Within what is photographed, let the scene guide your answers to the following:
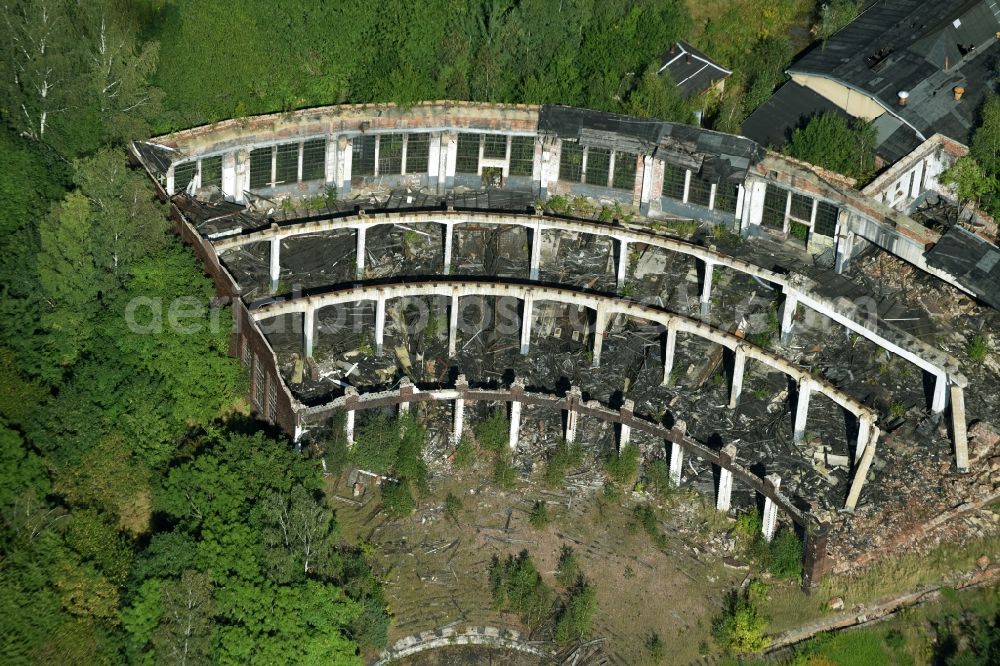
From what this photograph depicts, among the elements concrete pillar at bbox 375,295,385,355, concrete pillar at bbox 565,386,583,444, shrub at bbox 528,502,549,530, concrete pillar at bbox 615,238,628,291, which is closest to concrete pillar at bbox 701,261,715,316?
concrete pillar at bbox 615,238,628,291

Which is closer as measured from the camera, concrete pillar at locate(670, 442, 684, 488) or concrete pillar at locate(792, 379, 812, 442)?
concrete pillar at locate(792, 379, 812, 442)

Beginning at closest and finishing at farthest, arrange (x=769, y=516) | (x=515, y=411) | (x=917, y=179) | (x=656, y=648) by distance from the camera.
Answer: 1. (x=656, y=648)
2. (x=769, y=516)
3. (x=515, y=411)
4. (x=917, y=179)

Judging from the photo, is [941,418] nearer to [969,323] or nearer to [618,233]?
[969,323]

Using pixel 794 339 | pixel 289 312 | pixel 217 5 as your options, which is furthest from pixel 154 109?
pixel 794 339

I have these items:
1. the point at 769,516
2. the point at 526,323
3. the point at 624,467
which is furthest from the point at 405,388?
the point at 769,516

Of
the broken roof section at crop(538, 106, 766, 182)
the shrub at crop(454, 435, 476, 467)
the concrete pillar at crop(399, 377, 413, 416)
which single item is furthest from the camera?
the broken roof section at crop(538, 106, 766, 182)

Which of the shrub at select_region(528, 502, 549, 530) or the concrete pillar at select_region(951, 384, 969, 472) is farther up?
the concrete pillar at select_region(951, 384, 969, 472)

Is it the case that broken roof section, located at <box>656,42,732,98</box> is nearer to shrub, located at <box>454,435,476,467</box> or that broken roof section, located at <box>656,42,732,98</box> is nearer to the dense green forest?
the dense green forest

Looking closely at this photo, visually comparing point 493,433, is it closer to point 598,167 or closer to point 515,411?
point 515,411
